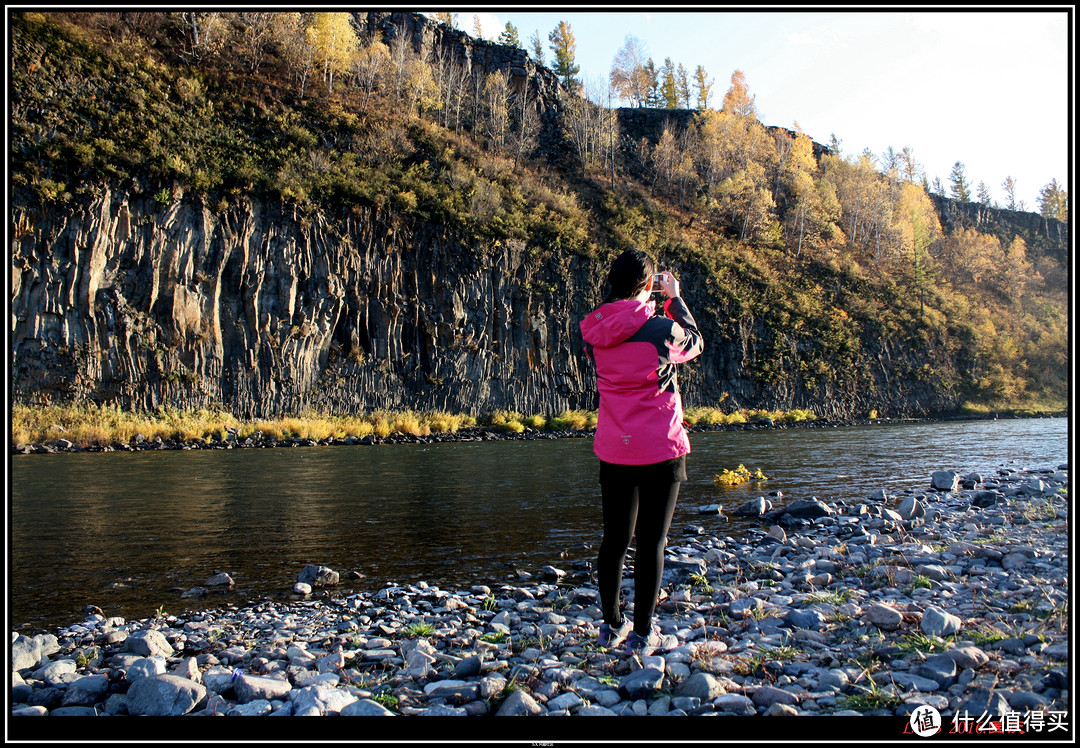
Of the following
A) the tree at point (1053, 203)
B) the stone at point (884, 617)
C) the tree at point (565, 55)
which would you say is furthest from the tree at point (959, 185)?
the stone at point (884, 617)

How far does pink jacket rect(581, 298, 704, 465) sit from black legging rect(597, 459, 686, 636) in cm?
9

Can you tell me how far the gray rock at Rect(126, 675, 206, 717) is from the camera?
9.05ft

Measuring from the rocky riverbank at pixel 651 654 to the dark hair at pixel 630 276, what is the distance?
78.6 inches

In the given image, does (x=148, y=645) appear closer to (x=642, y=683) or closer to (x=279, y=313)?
(x=642, y=683)

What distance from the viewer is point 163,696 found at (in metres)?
2.81

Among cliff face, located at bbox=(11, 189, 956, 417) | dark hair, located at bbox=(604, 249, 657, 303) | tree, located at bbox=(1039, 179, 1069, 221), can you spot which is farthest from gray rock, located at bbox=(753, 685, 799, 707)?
tree, located at bbox=(1039, 179, 1069, 221)

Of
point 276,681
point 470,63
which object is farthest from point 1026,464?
point 470,63

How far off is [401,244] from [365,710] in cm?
3091

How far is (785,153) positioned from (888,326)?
87.3ft

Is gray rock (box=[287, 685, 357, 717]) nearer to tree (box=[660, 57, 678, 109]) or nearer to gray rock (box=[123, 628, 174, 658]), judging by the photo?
gray rock (box=[123, 628, 174, 658])

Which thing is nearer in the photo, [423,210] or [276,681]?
[276,681]

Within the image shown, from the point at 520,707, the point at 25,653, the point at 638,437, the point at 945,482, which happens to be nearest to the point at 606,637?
the point at 520,707

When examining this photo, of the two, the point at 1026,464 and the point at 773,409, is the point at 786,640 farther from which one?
the point at 773,409

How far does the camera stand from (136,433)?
2150 cm
